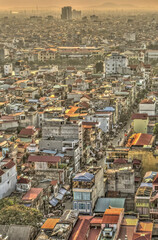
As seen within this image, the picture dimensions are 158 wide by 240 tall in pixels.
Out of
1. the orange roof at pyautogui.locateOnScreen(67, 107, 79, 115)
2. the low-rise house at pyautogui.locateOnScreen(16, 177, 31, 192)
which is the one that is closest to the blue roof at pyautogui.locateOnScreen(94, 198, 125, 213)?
the low-rise house at pyautogui.locateOnScreen(16, 177, 31, 192)

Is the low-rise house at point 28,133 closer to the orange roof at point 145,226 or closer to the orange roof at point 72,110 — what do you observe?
the orange roof at point 72,110

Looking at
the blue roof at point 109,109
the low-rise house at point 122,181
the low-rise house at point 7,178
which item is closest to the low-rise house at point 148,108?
the blue roof at point 109,109

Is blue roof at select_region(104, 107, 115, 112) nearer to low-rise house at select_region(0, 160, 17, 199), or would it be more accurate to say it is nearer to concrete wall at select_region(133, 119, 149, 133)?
concrete wall at select_region(133, 119, 149, 133)

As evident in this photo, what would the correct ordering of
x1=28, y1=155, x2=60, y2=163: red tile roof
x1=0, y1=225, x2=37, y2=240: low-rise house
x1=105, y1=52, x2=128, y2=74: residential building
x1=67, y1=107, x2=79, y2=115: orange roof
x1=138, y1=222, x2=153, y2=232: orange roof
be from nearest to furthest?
Answer: x1=0, y1=225, x2=37, y2=240: low-rise house → x1=138, y1=222, x2=153, y2=232: orange roof → x1=28, y1=155, x2=60, y2=163: red tile roof → x1=67, y1=107, x2=79, y2=115: orange roof → x1=105, y1=52, x2=128, y2=74: residential building

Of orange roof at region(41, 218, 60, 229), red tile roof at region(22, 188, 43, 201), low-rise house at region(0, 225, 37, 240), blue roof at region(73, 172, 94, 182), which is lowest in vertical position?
red tile roof at region(22, 188, 43, 201)

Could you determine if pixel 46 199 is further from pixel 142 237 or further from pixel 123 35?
pixel 123 35

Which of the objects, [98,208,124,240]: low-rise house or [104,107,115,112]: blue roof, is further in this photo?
[104,107,115,112]: blue roof

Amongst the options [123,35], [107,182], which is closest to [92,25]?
[123,35]
